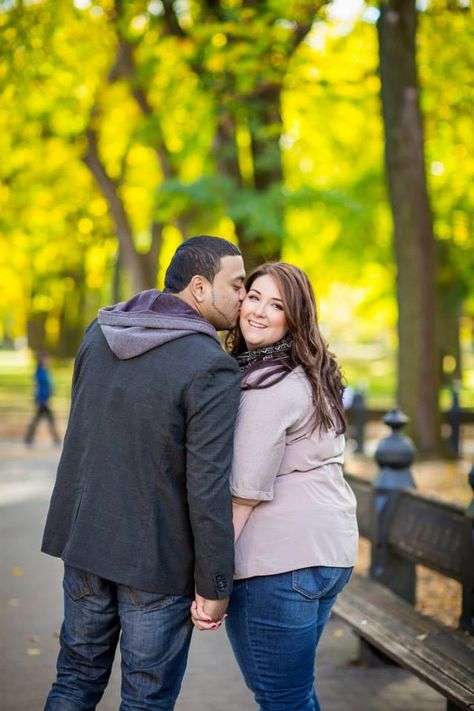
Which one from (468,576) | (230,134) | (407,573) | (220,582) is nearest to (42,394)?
(230,134)

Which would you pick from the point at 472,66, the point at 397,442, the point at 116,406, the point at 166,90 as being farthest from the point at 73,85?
the point at 116,406

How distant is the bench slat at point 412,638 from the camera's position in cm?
452

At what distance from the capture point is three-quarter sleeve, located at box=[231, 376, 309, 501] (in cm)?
344

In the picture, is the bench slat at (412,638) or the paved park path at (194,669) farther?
the paved park path at (194,669)

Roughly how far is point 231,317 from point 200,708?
7.83 feet

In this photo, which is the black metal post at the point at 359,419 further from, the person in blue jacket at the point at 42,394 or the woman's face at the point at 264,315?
the woman's face at the point at 264,315

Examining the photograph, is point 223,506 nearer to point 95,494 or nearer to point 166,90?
point 95,494

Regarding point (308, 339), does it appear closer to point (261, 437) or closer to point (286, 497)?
point (261, 437)

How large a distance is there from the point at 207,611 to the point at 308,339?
3.06ft

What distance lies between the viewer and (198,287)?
11.8 feet

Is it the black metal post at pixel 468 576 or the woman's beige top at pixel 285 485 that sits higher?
the woman's beige top at pixel 285 485

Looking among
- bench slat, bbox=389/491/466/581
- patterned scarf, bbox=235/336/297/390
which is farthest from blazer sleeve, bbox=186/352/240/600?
bench slat, bbox=389/491/466/581

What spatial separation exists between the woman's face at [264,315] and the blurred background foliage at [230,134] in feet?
32.1

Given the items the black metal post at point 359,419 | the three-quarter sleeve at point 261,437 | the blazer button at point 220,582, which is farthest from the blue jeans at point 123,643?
the black metal post at point 359,419
